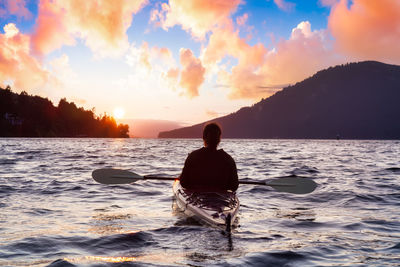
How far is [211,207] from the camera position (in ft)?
23.6

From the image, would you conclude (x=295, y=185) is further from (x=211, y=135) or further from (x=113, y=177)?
(x=113, y=177)

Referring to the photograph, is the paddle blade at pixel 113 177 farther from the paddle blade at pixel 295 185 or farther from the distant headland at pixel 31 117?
the distant headland at pixel 31 117

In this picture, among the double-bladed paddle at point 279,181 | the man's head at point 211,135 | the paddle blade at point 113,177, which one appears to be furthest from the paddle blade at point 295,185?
the paddle blade at point 113,177

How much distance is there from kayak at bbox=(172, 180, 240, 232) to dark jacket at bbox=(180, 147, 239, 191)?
0.62ft

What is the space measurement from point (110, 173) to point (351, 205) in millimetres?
7285

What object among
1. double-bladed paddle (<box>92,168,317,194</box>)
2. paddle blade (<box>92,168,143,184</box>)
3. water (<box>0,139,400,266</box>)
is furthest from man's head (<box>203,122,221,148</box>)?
paddle blade (<box>92,168,143,184</box>)

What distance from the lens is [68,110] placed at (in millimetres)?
199125

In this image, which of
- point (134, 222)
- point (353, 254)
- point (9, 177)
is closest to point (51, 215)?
point (134, 222)

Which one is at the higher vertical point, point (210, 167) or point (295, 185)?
point (210, 167)

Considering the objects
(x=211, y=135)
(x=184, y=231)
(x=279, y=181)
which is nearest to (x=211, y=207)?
(x=184, y=231)

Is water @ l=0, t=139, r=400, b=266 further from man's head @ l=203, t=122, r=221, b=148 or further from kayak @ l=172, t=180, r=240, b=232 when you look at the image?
man's head @ l=203, t=122, r=221, b=148

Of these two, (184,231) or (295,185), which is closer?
(184,231)

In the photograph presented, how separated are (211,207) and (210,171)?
0.93 meters

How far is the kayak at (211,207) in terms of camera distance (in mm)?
6672
